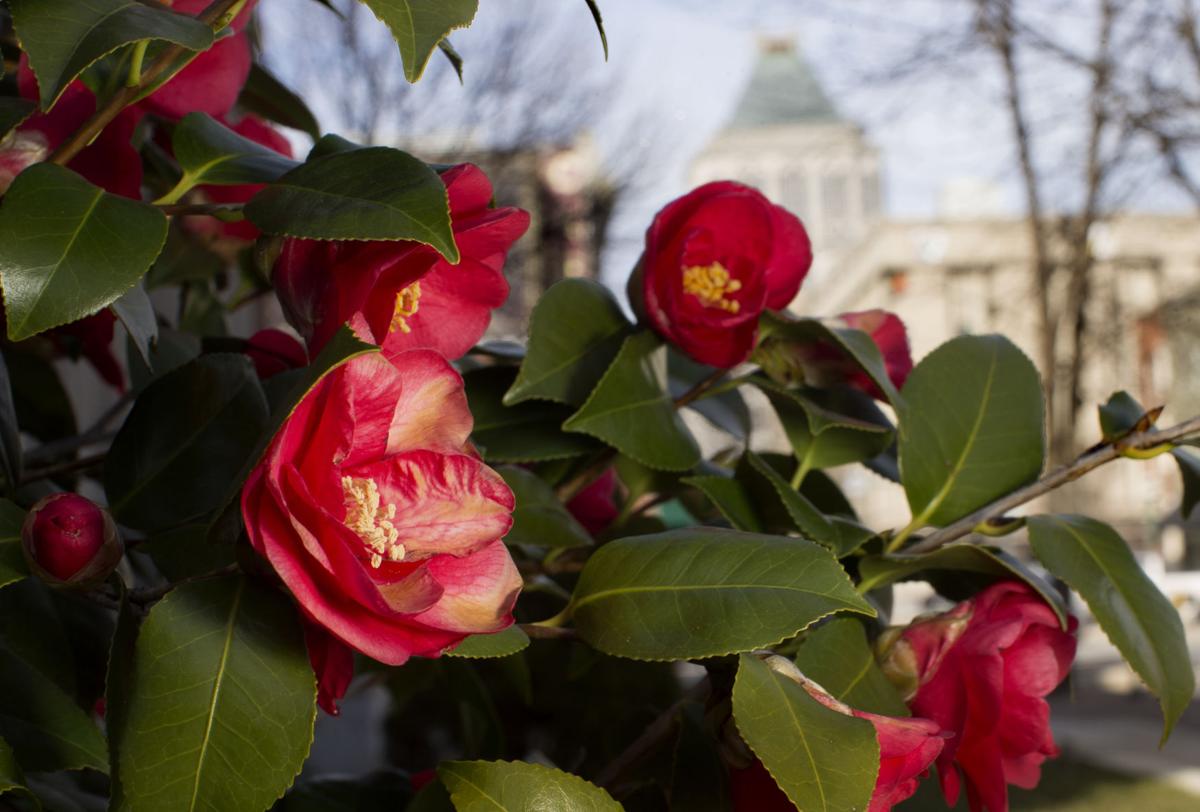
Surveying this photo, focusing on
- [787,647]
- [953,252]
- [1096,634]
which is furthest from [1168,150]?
[953,252]

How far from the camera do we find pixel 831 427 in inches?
22.5

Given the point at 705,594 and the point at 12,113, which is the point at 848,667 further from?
the point at 12,113

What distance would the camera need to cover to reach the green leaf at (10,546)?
368 millimetres

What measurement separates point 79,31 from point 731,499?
313 mm

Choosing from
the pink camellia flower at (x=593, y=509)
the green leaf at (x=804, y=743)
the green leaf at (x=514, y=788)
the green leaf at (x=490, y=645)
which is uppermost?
the green leaf at (x=490, y=645)

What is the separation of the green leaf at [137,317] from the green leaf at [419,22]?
0.13m

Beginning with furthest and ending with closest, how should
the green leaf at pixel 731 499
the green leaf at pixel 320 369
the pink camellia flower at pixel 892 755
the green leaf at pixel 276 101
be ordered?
the green leaf at pixel 276 101, the green leaf at pixel 731 499, the pink camellia flower at pixel 892 755, the green leaf at pixel 320 369

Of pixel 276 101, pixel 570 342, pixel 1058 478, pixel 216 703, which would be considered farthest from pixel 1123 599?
pixel 276 101

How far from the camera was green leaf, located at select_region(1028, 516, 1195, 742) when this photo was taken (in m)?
0.49

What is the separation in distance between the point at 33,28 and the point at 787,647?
1.13 feet

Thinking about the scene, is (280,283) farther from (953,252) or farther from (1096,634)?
(953,252)

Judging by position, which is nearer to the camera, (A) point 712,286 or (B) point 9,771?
(B) point 9,771

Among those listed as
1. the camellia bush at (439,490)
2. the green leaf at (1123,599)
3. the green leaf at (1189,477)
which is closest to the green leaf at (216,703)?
the camellia bush at (439,490)

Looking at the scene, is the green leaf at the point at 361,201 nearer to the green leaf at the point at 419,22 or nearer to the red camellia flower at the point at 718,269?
the green leaf at the point at 419,22
